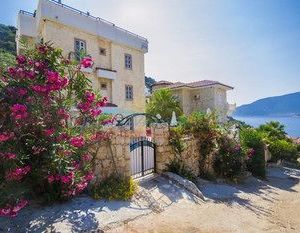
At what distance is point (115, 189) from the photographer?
9.11 m

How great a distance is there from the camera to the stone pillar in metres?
12.0

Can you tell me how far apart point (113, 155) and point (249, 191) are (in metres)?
6.46

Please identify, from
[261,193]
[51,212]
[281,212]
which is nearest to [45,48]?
[51,212]

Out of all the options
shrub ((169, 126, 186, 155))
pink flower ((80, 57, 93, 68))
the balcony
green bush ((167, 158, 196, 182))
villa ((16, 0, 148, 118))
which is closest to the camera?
pink flower ((80, 57, 93, 68))

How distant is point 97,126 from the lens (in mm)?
8875

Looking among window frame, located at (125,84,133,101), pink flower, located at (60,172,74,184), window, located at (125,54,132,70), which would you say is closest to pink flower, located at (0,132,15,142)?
pink flower, located at (60,172,74,184)

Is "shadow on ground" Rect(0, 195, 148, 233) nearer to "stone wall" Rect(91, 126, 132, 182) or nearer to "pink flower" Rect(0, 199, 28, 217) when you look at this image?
"pink flower" Rect(0, 199, 28, 217)

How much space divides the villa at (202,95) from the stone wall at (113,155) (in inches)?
1258

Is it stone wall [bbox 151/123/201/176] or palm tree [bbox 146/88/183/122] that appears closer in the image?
stone wall [bbox 151/123/201/176]

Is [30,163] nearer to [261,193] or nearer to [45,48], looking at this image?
[45,48]

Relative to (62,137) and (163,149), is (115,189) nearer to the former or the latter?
(62,137)

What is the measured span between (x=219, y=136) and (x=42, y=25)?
610 inches

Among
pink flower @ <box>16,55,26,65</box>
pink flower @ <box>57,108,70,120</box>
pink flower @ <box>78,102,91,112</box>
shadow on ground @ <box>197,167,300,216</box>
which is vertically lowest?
shadow on ground @ <box>197,167,300,216</box>

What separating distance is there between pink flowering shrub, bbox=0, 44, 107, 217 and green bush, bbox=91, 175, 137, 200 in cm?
85
